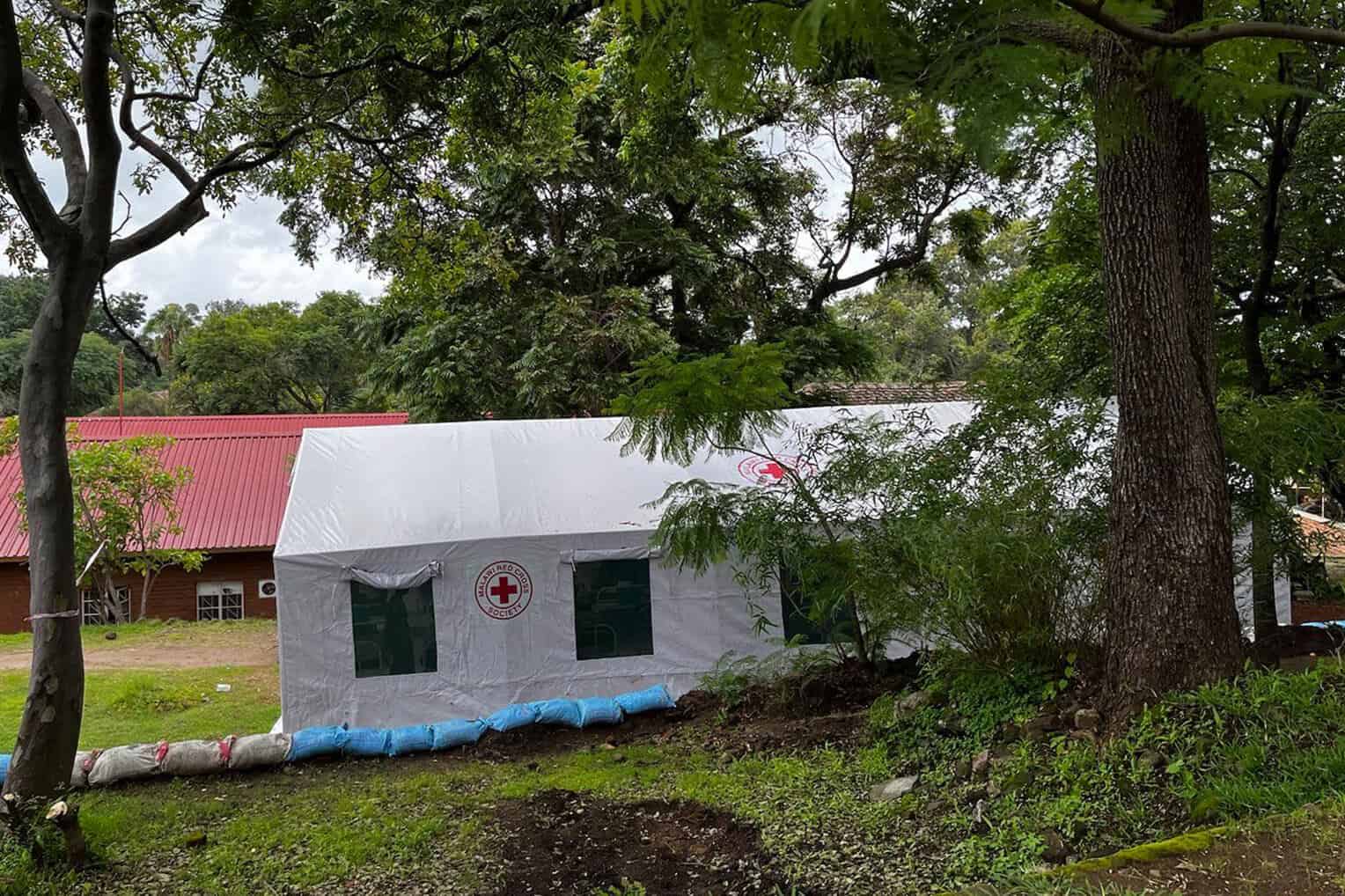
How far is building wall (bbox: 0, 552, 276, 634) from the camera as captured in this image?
60.3 ft

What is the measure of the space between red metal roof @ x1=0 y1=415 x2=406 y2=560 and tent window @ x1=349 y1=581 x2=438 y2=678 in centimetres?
1073

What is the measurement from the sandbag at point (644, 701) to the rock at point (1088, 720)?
418 cm

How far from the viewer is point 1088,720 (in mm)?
4965

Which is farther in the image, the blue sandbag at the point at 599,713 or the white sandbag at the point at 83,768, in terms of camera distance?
the blue sandbag at the point at 599,713

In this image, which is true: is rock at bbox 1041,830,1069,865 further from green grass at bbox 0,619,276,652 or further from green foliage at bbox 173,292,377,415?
green foliage at bbox 173,292,377,415

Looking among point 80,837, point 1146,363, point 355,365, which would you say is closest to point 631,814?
point 80,837

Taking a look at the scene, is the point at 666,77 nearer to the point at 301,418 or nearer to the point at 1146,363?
the point at 1146,363

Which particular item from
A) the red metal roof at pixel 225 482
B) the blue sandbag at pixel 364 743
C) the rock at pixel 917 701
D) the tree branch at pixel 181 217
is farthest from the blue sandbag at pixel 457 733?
the red metal roof at pixel 225 482

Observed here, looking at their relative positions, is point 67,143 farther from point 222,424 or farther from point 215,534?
point 222,424

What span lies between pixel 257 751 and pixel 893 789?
4.85 meters

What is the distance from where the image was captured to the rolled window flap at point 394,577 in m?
8.76

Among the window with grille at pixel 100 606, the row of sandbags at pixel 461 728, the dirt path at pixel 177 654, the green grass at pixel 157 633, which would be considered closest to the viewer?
the row of sandbags at pixel 461 728

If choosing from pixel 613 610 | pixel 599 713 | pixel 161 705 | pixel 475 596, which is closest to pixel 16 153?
pixel 475 596

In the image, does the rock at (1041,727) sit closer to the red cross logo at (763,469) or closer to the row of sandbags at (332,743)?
the row of sandbags at (332,743)
